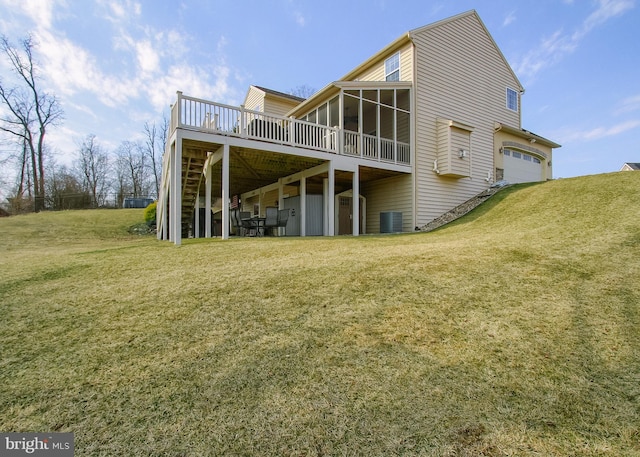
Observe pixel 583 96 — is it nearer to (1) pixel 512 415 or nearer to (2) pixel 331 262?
(2) pixel 331 262

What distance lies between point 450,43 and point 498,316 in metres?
13.2

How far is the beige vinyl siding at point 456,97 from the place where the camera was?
12.0 meters

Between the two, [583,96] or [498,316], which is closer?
[498,316]

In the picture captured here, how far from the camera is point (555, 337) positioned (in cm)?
274

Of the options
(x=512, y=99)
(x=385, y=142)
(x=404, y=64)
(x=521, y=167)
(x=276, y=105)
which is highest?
(x=276, y=105)

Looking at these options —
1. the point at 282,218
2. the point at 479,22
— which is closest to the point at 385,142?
the point at 282,218

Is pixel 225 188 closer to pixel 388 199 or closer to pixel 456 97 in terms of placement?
pixel 388 199

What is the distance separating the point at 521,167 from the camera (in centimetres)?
1519

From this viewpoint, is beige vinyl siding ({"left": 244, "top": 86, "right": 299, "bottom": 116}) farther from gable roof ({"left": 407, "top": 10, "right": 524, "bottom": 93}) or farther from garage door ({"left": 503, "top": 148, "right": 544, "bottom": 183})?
garage door ({"left": 503, "top": 148, "right": 544, "bottom": 183})

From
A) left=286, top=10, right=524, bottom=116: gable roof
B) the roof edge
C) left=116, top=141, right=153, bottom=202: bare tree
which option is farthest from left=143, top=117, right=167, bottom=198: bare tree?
the roof edge

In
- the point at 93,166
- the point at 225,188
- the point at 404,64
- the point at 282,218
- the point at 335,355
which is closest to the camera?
the point at 335,355

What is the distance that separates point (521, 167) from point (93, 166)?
120 feet

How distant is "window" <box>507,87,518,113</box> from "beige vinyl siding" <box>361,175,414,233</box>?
24.7ft

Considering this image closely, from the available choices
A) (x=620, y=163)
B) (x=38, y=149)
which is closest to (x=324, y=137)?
(x=38, y=149)
